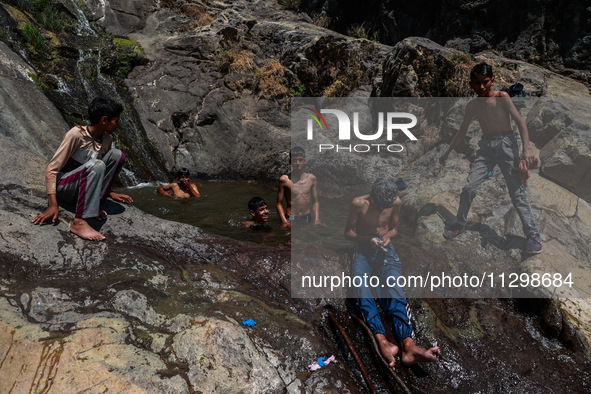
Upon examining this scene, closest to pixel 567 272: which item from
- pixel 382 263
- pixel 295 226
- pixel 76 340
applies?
pixel 382 263

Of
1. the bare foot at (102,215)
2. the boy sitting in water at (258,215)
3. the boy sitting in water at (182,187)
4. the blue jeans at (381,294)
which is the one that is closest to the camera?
the blue jeans at (381,294)

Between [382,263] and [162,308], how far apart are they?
2.15 m

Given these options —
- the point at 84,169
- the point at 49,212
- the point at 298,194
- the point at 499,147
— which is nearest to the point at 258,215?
the point at 298,194

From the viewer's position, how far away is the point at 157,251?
12.2 feet

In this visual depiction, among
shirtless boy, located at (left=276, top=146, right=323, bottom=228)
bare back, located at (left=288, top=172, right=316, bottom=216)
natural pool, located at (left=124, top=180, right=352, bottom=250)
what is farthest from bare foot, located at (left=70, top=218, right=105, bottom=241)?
bare back, located at (left=288, top=172, right=316, bottom=216)

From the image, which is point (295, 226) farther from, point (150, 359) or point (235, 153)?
point (235, 153)

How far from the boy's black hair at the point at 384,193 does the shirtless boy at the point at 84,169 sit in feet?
8.93

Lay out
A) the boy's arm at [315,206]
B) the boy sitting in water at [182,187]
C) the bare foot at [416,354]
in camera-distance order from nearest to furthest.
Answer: the bare foot at [416,354] < the boy's arm at [315,206] < the boy sitting in water at [182,187]

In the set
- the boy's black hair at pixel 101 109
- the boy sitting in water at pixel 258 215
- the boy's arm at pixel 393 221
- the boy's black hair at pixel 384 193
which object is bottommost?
the boy sitting in water at pixel 258 215

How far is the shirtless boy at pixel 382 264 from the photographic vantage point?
312cm

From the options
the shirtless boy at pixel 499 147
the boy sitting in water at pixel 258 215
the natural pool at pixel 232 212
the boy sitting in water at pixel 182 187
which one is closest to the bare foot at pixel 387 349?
the natural pool at pixel 232 212

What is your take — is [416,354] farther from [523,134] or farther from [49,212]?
[49,212]

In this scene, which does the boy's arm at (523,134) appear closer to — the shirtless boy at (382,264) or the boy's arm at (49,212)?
the shirtless boy at (382,264)

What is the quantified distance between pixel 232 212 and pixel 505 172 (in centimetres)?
429
